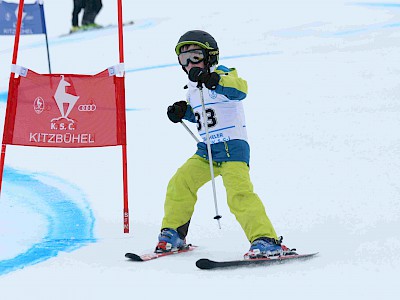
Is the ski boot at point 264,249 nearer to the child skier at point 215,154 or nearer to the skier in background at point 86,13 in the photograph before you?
the child skier at point 215,154

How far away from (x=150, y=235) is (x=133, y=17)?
A: 14478 mm

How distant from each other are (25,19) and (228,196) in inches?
327

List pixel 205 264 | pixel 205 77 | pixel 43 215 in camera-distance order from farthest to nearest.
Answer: pixel 43 215 < pixel 205 77 < pixel 205 264

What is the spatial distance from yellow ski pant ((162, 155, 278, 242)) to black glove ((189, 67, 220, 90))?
50cm

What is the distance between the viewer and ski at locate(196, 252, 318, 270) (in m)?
4.31

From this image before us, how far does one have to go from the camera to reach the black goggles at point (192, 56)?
4680mm

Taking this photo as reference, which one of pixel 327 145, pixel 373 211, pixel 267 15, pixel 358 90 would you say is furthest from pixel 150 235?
pixel 267 15

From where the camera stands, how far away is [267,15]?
1644 centimetres

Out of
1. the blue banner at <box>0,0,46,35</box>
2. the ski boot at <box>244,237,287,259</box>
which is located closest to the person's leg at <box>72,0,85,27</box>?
the blue banner at <box>0,0,46,35</box>

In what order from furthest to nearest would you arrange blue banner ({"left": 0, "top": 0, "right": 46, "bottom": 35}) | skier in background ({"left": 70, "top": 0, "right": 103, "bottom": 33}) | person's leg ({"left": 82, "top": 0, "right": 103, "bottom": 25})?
person's leg ({"left": 82, "top": 0, "right": 103, "bottom": 25})
skier in background ({"left": 70, "top": 0, "right": 103, "bottom": 33})
blue banner ({"left": 0, "top": 0, "right": 46, "bottom": 35})

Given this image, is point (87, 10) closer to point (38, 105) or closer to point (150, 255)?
point (38, 105)

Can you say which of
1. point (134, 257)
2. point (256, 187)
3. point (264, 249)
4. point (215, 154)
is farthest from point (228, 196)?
point (256, 187)

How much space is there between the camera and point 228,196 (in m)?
4.63

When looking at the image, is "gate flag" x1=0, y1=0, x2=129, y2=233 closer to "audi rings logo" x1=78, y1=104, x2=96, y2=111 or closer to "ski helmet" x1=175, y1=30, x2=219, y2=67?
"audi rings logo" x1=78, y1=104, x2=96, y2=111
